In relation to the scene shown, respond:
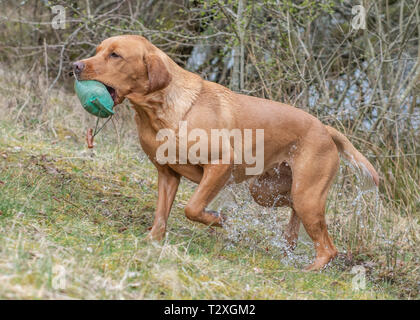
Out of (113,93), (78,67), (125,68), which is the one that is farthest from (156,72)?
(78,67)

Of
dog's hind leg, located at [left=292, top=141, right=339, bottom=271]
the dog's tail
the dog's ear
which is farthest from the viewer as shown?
the dog's tail

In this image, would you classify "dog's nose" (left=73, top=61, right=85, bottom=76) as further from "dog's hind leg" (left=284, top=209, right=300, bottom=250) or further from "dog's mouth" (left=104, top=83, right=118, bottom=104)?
"dog's hind leg" (left=284, top=209, right=300, bottom=250)

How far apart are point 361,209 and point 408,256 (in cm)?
67

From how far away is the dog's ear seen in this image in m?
4.39

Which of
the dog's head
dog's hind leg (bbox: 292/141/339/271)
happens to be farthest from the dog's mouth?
dog's hind leg (bbox: 292/141/339/271)

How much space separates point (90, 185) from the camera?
20.2 feet

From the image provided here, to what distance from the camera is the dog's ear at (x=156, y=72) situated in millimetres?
4387

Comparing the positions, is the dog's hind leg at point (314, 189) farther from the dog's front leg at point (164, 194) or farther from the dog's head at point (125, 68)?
the dog's head at point (125, 68)

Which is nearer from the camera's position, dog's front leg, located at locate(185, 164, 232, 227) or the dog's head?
the dog's head

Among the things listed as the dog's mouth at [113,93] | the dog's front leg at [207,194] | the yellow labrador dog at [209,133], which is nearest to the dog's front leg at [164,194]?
the yellow labrador dog at [209,133]

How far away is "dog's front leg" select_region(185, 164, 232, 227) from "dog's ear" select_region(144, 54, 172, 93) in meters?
0.74

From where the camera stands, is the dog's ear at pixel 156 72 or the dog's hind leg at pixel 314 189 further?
the dog's hind leg at pixel 314 189

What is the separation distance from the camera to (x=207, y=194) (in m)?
4.53

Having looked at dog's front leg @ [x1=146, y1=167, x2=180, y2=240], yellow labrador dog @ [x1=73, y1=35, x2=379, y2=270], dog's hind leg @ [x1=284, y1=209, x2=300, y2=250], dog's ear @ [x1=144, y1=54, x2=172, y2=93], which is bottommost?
dog's hind leg @ [x1=284, y1=209, x2=300, y2=250]
